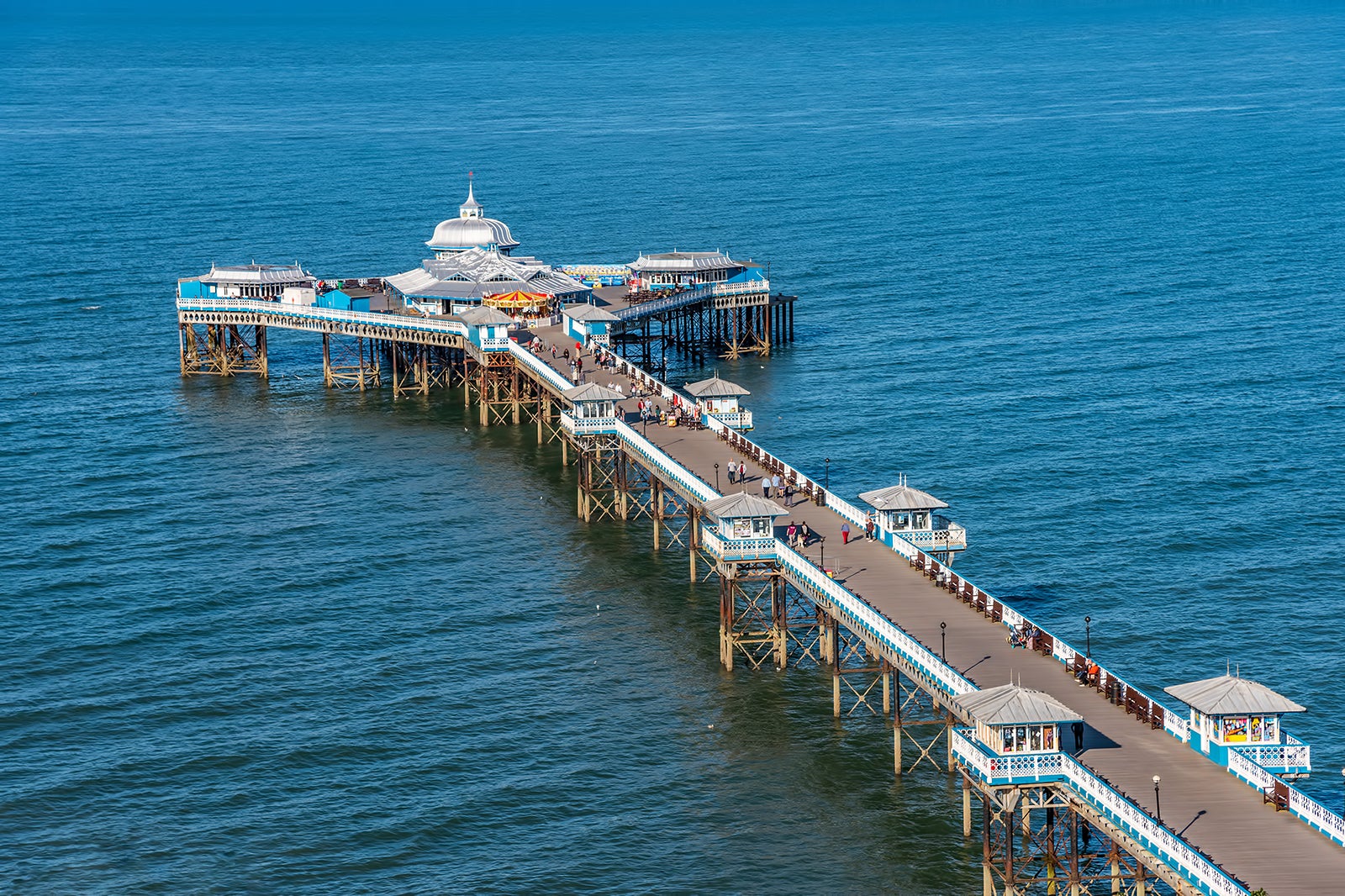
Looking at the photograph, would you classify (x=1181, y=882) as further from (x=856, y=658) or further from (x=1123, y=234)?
(x=1123, y=234)

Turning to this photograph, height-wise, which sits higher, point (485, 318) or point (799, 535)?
point (485, 318)

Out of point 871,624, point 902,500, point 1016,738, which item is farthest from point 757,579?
point 1016,738

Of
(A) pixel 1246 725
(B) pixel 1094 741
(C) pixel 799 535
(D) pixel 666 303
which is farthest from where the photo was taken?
(D) pixel 666 303

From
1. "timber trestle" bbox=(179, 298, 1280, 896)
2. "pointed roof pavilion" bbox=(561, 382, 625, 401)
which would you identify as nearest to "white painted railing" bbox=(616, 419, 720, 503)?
"timber trestle" bbox=(179, 298, 1280, 896)

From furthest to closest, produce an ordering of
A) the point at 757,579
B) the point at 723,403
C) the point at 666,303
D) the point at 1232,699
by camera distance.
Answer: the point at 666,303 < the point at 723,403 < the point at 757,579 < the point at 1232,699

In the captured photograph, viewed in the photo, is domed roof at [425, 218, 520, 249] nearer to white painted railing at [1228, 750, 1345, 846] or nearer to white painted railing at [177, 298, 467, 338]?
white painted railing at [177, 298, 467, 338]

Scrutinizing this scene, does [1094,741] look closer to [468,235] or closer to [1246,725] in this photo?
[1246,725]
